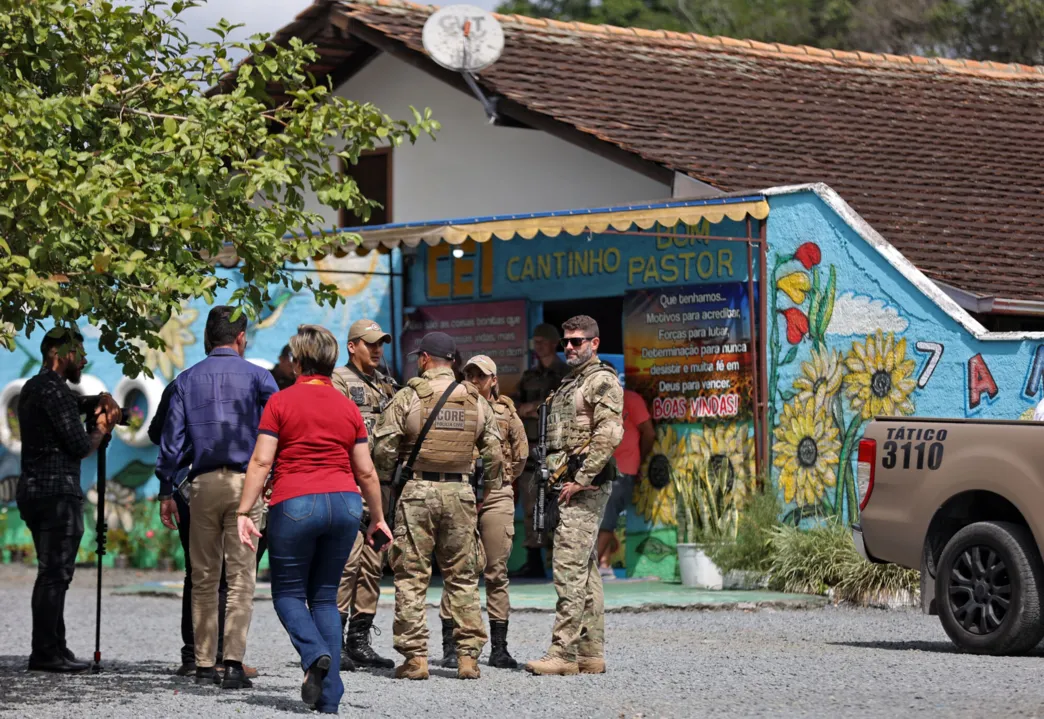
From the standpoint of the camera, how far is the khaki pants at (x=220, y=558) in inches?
361

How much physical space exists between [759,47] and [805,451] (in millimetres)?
8210

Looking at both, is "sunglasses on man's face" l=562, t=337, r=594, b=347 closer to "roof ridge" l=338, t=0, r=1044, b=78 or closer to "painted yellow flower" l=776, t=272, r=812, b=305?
"painted yellow flower" l=776, t=272, r=812, b=305

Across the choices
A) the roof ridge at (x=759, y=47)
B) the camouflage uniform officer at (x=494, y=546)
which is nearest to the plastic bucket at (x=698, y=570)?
the camouflage uniform officer at (x=494, y=546)

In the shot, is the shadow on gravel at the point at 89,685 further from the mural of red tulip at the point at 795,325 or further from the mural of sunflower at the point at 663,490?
the mural of red tulip at the point at 795,325

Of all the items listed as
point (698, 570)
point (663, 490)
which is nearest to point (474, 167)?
point (663, 490)

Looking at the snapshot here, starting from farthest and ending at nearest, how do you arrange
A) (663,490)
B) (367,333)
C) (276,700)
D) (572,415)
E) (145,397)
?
(145,397) → (663,490) → (367,333) → (572,415) → (276,700)

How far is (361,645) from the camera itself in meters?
10.3

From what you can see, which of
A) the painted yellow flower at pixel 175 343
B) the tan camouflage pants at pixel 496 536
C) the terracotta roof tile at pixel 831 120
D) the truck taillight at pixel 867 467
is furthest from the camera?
the painted yellow flower at pixel 175 343

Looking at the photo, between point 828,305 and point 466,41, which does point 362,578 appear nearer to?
point 828,305

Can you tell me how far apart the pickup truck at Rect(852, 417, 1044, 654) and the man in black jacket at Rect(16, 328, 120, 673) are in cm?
472

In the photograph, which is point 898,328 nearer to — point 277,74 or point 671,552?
point 671,552

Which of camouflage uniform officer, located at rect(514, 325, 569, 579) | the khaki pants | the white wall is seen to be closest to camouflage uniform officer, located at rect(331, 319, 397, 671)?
the khaki pants

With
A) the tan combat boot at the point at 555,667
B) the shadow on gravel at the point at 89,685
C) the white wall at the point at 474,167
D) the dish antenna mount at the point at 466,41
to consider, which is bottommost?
the shadow on gravel at the point at 89,685

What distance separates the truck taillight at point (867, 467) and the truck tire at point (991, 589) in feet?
2.35
